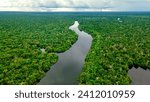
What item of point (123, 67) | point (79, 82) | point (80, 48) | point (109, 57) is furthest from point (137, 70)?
point (80, 48)

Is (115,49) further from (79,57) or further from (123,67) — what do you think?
(123,67)

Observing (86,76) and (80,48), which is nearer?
(86,76)

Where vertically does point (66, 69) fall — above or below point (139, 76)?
below

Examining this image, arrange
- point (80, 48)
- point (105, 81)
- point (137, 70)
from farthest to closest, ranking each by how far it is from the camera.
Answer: point (80, 48)
point (137, 70)
point (105, 81)

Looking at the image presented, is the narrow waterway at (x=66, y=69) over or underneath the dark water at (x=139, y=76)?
underneath

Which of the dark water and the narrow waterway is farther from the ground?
the dark water

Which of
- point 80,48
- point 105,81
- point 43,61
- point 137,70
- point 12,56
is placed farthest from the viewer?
point 80,48

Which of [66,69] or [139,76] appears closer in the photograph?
[139,76]
